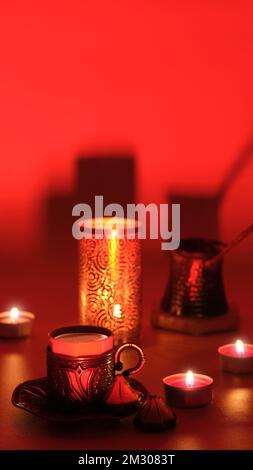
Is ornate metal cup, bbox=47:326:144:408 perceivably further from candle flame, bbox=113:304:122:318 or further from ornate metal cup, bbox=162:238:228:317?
ornate metal cup, bbox=162:238:228:317

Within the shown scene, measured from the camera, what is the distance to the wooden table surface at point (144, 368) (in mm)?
1201

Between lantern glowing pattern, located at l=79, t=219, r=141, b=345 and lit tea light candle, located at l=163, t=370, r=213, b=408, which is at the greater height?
lantern glowing pattern, located at l=79, t=219, r=141, b=345

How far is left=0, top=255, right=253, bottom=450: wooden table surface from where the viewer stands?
3.94 ft

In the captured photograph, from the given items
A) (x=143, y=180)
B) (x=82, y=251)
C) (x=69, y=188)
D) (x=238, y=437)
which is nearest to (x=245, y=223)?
(x=143, y=180)

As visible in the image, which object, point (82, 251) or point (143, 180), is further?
point (143, 180)

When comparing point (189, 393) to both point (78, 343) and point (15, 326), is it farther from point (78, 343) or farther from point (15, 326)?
point (15, 326)

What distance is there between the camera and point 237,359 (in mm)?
1450

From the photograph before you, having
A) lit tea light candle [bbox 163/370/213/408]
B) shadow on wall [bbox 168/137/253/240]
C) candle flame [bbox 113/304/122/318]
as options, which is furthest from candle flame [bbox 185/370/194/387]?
shadow on wall [bbox 168/137/253/240]

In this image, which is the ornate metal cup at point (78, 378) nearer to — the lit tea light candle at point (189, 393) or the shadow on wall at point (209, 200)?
the lit tea light candle at point (189, 393)

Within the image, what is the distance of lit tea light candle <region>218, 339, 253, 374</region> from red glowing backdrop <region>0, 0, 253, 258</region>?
68 cm

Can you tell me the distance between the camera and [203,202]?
2.14 metres

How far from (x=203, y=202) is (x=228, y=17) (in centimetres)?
38
